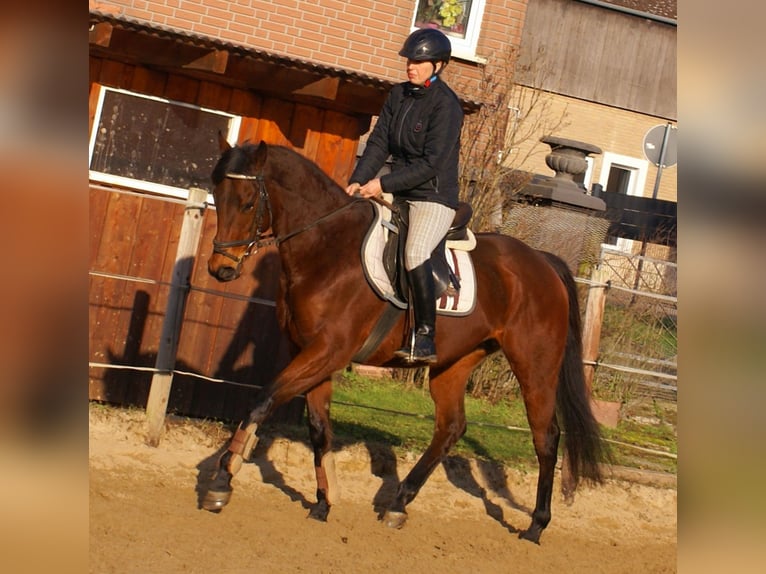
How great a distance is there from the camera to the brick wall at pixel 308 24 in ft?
37.0

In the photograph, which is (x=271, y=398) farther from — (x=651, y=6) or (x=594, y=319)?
(x=651, y=6)

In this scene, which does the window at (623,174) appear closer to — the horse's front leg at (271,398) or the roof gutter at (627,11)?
the roof gutter at (627,11)

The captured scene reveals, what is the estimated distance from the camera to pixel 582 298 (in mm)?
11250

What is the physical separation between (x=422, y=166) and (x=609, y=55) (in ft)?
82.7

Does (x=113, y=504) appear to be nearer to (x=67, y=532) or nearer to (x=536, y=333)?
(x=536, y=333)

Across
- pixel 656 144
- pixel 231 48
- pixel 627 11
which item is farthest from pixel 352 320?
pixel 627 11

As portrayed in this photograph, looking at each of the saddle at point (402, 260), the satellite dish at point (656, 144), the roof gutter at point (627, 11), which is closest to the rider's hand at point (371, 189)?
the saddle at point (402, 260)

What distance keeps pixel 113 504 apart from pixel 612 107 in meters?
26.4

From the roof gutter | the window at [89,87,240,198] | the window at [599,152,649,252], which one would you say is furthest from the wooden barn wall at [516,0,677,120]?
the window at [89,87,240,198]

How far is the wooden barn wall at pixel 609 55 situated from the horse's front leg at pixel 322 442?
23.9 metres

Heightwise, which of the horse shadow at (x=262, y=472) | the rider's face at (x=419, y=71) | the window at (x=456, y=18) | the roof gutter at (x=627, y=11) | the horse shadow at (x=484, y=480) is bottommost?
the horse shadow at (x=262, y=472)

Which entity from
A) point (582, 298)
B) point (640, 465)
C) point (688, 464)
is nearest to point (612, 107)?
point (582, 298)

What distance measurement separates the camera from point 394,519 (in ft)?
21.7

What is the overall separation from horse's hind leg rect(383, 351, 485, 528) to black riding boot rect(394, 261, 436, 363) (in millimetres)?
916
